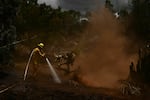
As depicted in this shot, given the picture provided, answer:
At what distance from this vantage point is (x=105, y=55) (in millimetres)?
22938

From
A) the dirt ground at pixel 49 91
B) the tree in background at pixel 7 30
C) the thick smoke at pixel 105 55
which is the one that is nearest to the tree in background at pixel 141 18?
the thick smoke at pixel 105 55

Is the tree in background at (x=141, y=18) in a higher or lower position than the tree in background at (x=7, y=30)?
higher

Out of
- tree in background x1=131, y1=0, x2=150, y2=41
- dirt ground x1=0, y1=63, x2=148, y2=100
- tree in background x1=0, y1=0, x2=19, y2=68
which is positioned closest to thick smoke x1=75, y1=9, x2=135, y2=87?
tree in background x1=131, y1=0, x2=150, y2=41

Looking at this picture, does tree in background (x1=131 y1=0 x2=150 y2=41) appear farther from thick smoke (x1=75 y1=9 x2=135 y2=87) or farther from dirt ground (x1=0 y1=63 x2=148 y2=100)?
dirt ground (x1=0 y1=63 x2=148 y2=100)

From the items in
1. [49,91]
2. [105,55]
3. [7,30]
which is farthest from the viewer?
[105,55]

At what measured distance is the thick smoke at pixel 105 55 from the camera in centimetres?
1855

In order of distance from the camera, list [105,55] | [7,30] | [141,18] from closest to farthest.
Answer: [7,30] < [141,18] < [105,55]

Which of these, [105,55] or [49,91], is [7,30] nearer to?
[49,91]

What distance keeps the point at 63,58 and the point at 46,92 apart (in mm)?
7097

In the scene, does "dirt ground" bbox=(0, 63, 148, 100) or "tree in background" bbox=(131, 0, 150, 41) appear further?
"tree in background" bbox=(131, 0, 150, 41)

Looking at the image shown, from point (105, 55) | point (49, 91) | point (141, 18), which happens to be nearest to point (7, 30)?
point (49, 91)

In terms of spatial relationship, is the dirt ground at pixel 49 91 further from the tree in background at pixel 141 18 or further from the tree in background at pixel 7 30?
the tree in background at pixel 141 18

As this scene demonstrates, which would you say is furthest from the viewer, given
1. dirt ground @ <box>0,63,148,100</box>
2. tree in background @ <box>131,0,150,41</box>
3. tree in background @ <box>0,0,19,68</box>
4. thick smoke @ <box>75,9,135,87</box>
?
tree in background @ <box>131,0,150,41</box>

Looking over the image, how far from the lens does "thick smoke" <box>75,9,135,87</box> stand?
60.9ft
